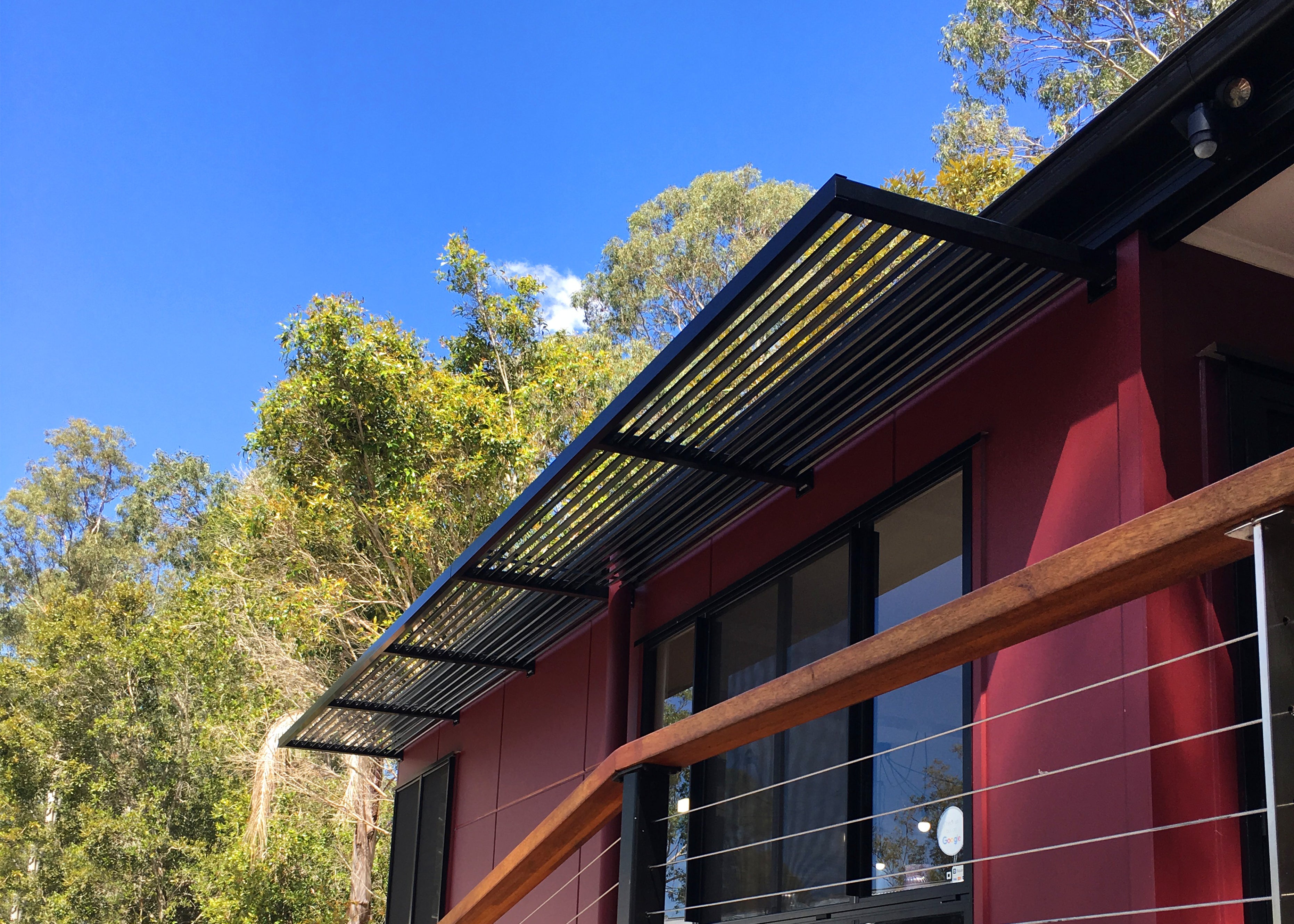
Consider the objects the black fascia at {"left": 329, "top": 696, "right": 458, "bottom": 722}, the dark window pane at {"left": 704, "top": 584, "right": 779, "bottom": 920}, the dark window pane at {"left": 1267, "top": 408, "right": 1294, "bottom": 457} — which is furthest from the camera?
the black fascia at {"left": 329, "top": 696, "right": 458, "bottom": 722}

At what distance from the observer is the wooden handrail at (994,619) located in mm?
1500

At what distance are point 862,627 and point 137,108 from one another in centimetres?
5469

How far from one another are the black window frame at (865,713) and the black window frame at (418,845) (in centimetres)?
377

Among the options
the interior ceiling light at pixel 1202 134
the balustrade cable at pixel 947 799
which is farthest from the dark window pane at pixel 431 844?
the interior ceiling light at pixel 1202 134

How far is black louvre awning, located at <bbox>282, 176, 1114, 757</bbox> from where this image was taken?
3473 millimetres

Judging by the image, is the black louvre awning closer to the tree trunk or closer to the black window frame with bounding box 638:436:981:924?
the black window frame with bounding box 638:436:981:924

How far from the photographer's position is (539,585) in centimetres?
630

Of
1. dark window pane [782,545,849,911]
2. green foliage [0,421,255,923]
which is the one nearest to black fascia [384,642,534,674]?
dark window pane [782,545,849,911]

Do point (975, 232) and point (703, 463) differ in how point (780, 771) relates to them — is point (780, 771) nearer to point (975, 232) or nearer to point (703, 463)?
point (703, 463)

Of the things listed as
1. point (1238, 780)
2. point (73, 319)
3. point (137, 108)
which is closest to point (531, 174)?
point (137, 108)

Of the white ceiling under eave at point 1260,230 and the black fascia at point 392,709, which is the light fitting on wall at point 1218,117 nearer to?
the white ceiling under eave at point 1260,230

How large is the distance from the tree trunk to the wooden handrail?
13.6 metres

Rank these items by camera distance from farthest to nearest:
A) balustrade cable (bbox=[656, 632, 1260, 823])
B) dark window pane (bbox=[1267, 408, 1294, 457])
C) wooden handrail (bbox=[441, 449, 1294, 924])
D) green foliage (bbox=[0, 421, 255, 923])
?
green foliage (bbox=[0, 421, 255, 923])
dark window pane (bbox=[1267, 408, 1294, 457])
balustrade cable (bbox=[656, 632, 1260, 823])
wooden handrail (bbox=[441, 449, 1294, 924])

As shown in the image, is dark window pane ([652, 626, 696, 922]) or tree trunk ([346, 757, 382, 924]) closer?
dark window pane ([652, 626, 696, 922])
